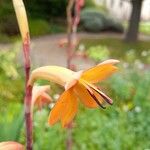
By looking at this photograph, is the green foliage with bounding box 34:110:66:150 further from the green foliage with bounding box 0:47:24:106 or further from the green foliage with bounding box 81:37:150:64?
the green foliage with bounding box 81:37:150:64

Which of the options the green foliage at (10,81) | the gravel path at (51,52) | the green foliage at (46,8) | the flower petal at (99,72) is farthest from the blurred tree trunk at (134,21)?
the flower petal at (99,72)

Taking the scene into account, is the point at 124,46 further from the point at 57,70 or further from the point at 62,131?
the point at 57,70

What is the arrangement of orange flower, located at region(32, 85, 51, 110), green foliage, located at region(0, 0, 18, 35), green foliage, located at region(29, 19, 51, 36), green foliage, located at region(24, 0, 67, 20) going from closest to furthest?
orange flower, located at region(32, 85, 51, 110) < green foliage, located at region(0, 0, 18, 35) < green foliage, located at region(29, 19, 51, 36) < green foliage, located at region(24, 0, 67, 20)

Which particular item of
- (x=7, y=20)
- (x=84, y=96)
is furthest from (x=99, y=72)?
(x=7, y=20)

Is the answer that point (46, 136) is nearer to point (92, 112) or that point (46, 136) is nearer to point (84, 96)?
point (92, 112)

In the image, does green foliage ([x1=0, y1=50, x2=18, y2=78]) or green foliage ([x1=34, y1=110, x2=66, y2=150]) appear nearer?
green foliage ([x1=34, y1=110, x2=66, y2=150])

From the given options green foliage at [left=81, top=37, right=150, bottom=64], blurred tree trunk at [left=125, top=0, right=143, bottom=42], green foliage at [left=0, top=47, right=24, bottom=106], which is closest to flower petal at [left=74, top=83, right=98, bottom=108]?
green foliage at [left=0, top=47, right=24, bottom=106]

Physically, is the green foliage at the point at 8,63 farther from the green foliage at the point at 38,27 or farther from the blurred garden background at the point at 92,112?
the green foliage at the point at 38,27
